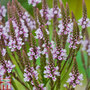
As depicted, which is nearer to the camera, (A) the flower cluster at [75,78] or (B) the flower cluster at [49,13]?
(A) the flower cluster at [75,78]

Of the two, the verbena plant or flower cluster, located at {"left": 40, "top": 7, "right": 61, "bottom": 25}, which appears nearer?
the verbena plant

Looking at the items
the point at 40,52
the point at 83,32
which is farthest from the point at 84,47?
the point at 40,52

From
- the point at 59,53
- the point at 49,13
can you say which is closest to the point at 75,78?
the point at 59,53

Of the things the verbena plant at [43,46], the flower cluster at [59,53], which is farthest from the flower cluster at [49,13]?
the flower cluster at [59,53]

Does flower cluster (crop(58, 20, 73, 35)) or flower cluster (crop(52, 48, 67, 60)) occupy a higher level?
flower cluster (crop(58, 20, 73, 35))

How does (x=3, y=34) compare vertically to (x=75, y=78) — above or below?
above

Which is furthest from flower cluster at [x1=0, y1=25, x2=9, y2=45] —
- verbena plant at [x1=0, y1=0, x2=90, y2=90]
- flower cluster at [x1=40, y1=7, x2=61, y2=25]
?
flower cluster at [x1=40, y1=7, x2=61, y2=25]

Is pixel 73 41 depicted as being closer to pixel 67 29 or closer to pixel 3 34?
pixel 67 29

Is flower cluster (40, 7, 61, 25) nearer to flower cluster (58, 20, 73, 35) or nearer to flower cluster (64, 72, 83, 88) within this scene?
flower cluster (58, 20, 73, 35)

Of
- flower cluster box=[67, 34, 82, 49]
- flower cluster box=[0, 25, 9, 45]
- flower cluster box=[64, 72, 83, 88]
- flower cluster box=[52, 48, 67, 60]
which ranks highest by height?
flower cluster box=[0, 25, 9, 45]

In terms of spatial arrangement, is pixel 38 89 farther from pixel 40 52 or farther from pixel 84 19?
pixel 84 19

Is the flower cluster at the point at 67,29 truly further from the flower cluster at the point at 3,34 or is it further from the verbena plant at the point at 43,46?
the flower cluster at the point at 3,34

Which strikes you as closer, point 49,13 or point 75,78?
point 75,78
